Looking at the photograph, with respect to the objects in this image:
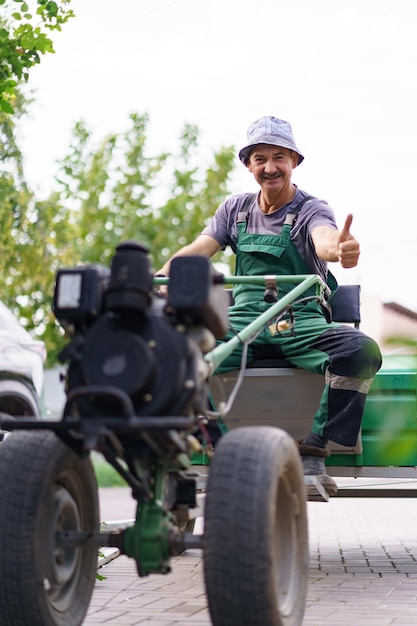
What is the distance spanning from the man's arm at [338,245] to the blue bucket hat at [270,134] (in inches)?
22.0

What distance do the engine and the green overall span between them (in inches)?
68.5

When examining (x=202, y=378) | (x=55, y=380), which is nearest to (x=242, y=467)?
→ (x=202, y=378)

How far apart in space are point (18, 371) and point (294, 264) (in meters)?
2.44

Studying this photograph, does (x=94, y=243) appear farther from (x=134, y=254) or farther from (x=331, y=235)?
(x=134, y=254)

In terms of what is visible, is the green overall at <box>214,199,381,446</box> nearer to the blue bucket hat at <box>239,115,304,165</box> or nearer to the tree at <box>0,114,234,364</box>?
the blue bucket hat at <box>239,115,304,165</box>

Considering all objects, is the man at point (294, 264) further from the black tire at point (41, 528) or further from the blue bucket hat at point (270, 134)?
the black tire at point (41, 528)

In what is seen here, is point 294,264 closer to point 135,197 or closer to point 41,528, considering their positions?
point 41,528

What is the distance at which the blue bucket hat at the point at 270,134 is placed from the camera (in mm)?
6031

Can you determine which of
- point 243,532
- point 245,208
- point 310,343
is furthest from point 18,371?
point 243,532

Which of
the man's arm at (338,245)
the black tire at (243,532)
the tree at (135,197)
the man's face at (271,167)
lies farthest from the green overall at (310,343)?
the tree at (135,197)

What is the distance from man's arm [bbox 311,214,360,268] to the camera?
4.98m

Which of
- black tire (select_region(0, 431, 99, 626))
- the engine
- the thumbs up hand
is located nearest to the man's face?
the thumbs up hand

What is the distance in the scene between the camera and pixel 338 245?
16.5 feet

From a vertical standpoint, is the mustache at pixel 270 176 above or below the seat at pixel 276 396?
above
